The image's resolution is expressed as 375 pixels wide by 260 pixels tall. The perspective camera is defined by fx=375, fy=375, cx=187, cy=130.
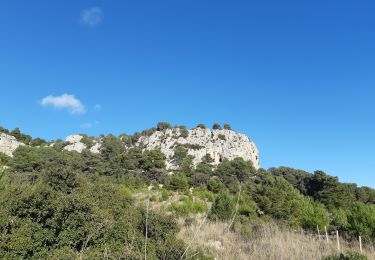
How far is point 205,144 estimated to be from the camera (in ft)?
171

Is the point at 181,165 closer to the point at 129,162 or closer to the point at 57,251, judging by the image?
the point at 129,162

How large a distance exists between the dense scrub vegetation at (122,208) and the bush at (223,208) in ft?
0.17

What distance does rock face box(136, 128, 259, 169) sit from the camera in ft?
165

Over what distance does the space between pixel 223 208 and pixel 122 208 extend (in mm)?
8518

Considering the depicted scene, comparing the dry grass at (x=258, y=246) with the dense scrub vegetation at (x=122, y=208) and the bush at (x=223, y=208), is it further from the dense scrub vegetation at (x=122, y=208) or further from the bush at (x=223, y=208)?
the bush at (x=223, y=208)

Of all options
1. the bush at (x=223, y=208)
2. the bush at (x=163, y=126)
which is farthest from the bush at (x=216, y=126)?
the bush at (x=223, y=208)

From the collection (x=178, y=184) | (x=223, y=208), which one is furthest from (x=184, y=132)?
(x=223, y=208)

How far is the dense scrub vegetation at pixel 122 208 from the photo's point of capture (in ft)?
26.1

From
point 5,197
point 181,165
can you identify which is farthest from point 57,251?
point 181,165

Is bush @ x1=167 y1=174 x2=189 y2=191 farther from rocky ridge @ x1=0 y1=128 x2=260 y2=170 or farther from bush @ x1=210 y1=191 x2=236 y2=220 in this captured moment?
rocky ridge @ x1=0 y1=128 x2=260 y2=170

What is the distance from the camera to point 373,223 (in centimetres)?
1623

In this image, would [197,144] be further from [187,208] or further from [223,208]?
[223,208]

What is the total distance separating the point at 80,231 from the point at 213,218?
10707 mm

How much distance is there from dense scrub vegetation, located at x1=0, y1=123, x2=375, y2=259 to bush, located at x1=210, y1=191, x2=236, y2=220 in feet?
0.17
